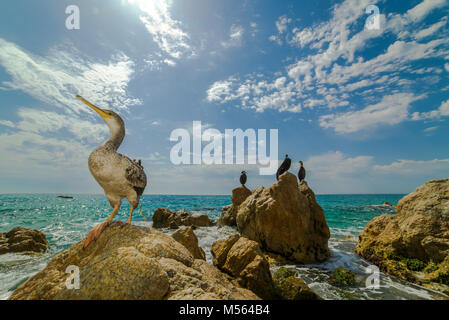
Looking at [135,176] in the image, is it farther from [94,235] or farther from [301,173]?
[301,173]

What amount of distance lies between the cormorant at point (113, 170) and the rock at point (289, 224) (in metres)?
6.43

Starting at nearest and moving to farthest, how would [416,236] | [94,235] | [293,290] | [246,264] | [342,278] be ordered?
[94,235] < [293,290] < [246,264] < [342,278] < [416,236]

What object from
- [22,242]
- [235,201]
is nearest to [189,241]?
[22,242]

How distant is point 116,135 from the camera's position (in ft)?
11.8

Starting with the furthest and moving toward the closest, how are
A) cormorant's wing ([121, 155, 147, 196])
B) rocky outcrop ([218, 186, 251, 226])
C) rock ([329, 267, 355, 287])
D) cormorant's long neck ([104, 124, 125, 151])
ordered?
rocky outcrop ([218, 186, 251, 226]), rock ([329, 267, 355, 287]), cormorant's long neck ([104, 124, 125, 151]), cormorant's wing ([121, 155, 147, 196])

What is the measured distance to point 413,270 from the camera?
655cm

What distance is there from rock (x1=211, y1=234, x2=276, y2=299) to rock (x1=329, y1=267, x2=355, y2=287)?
3.24 meters

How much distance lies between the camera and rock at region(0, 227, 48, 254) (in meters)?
9.23

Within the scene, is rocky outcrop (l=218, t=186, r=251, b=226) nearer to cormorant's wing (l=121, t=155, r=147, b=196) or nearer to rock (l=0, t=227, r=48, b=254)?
rock (l=0, t=227, r=48, b=254)

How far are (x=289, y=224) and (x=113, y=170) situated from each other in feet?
24.4

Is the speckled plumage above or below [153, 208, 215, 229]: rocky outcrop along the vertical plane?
above

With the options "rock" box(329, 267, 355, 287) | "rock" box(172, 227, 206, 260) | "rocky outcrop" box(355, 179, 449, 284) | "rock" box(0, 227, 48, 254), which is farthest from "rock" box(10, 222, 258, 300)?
"rock" box(0, 227, 48, 254)
